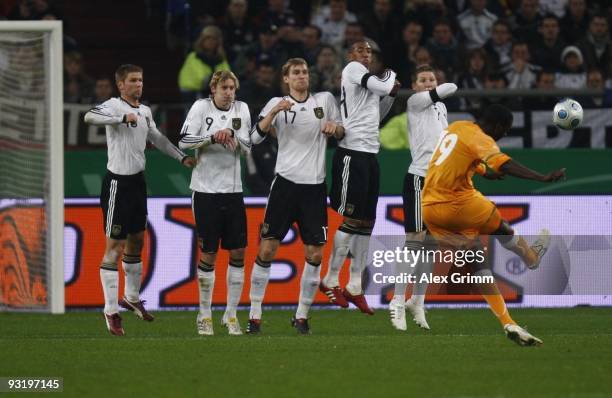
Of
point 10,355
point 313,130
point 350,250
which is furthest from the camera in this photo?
point 350,250

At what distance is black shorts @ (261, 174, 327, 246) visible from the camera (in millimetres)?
12469

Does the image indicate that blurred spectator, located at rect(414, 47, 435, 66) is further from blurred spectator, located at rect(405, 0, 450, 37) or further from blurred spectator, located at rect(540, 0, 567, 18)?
blurred spectator, located at rect(540, 0, 567, 18)

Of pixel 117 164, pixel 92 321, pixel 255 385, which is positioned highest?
pixel 117 164

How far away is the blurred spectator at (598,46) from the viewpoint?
18766mm

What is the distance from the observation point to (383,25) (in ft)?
62.4

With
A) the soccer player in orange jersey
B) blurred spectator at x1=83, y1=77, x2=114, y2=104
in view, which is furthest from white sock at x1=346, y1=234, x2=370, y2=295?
blurred spectator at x1=83, y1=77, x2=114, y2=104

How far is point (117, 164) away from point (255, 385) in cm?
426

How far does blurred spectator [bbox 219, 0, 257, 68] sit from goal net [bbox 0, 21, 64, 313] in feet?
15.5

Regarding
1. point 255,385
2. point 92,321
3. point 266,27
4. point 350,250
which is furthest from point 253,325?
point 266,27

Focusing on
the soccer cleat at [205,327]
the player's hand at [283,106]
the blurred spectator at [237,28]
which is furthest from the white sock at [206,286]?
the blurred spectator at [237,28]

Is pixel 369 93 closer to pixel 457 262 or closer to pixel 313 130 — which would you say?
pixel 313 130

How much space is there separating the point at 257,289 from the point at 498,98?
5469 mm

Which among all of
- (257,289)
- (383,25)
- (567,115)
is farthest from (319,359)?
(383,25)

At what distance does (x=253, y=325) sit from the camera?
1264 cm
